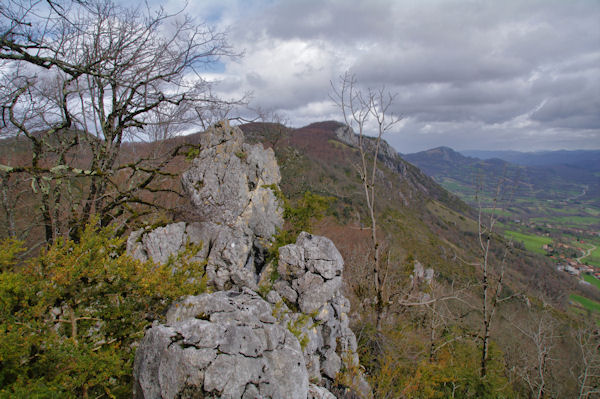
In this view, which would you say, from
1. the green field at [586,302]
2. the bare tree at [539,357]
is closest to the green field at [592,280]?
the green field at [586,302]

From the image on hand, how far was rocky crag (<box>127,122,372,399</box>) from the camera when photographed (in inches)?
165

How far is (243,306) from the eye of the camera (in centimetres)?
561

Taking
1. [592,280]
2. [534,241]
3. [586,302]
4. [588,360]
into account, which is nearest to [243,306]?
[588,360]

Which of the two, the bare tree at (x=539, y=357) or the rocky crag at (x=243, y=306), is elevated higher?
the rocky crag at (x=243, y=306)

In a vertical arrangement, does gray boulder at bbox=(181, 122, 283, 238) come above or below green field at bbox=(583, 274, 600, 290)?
above

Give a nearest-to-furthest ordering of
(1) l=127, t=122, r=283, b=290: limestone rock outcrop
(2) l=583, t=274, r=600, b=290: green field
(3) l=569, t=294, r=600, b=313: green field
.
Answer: (1) l=127, t=122, r=283, b=290: limestone rock outcrop → (3) l=569, t=294, r=600, b=313: green field → (2) l=583, t=274, r=600, b=290: green field

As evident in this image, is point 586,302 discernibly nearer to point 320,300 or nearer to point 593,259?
point 593,259

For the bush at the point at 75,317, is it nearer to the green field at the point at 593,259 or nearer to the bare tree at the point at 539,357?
the bare tree at the point at 539,357

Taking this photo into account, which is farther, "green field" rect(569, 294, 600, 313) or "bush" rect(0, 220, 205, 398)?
"green field" rect(569, 294, 600, 313)

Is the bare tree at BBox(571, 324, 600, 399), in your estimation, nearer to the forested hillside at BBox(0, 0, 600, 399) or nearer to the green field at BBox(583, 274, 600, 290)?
the forested hillside at BBox(0, 0, 600, 399)

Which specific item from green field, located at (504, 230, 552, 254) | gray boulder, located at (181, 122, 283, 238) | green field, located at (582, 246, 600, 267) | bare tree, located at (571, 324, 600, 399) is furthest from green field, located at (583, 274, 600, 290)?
gray boulder, located at (181, 122, 283, 238)

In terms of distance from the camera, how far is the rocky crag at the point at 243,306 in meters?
4.19

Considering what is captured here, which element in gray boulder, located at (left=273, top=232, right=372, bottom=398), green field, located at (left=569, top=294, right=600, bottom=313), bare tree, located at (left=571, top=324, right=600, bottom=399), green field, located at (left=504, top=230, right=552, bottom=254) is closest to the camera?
gray boulder, located at (left=273, top=232, right=372, bottom=398)

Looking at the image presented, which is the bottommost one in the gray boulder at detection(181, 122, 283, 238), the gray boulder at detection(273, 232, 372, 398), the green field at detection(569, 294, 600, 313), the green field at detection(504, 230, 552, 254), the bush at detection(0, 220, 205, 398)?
the green field at detection(569, 294, 600, 313)
